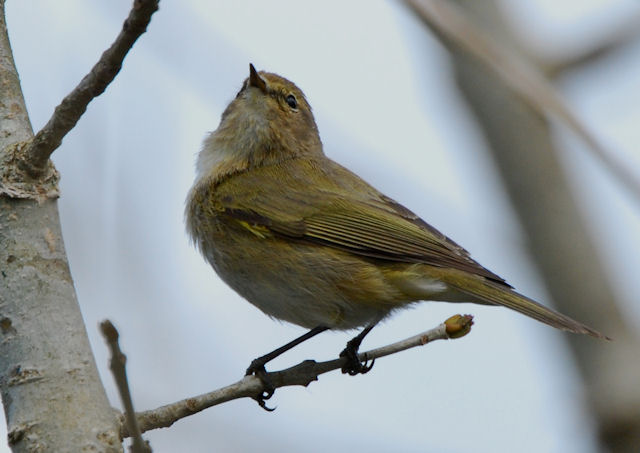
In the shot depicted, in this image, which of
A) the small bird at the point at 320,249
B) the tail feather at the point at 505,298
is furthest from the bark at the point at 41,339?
the tail feather at the point at 505,298

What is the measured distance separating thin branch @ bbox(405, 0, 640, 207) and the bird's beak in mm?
2284

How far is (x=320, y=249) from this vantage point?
445 centimetres

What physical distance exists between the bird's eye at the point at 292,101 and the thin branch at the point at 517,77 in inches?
103

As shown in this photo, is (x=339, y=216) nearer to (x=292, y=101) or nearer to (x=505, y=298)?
(x=505, y=298)

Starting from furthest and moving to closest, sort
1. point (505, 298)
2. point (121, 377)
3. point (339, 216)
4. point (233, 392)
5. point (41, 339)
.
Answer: point (339, 216)
point (505, 298)
point (233, 392)
point (41, 339)
point (121, 377)

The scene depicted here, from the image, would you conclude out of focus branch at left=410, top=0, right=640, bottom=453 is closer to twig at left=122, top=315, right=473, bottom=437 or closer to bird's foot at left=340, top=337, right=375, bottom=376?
bird's foot at left=340, top=337, right=375, bottom=376

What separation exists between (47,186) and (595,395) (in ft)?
11.8

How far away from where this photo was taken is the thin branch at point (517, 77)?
2.47 meters

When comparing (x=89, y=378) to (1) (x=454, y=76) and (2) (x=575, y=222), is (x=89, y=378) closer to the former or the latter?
(2) (x=575, y=222)

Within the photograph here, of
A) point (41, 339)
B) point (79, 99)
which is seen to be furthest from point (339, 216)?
point (41, 339)

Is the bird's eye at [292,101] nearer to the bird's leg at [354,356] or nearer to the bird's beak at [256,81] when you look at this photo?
the bird's beak at [256,81]

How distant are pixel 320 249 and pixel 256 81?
57.3 inches

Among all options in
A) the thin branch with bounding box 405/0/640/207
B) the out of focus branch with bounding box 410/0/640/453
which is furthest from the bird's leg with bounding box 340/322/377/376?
the thin branch with bounding box 405/0/640/207

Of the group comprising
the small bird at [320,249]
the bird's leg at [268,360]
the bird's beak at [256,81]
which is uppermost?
the bird's beak at [256,81]
